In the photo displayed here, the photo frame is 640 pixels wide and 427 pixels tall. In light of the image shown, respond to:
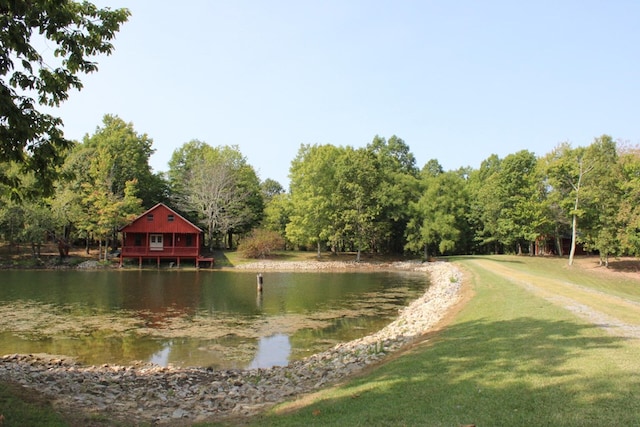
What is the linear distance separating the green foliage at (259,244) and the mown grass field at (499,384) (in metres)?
39.1

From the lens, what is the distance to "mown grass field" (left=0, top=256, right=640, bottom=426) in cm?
575

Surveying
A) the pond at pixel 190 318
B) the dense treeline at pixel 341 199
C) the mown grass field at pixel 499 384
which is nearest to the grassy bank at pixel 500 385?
the mown grass field at pixel 499 384

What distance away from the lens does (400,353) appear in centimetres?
1127

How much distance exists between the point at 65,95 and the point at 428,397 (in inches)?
331

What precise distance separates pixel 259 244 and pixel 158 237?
11359 mm

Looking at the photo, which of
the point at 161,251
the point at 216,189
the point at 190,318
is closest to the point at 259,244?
the point at 216,189

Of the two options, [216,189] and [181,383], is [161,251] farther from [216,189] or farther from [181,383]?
[181,383]

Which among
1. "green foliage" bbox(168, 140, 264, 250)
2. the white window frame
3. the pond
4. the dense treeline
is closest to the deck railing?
the white window frame

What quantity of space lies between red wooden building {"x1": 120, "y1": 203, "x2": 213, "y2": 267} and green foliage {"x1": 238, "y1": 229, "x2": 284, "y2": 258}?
14.5 ft

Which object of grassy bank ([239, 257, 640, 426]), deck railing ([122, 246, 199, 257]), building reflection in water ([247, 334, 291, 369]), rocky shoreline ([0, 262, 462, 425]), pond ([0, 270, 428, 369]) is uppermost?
deck railing ([122, 246, 199, 257])

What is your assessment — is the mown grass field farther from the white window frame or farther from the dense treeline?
the white window frame

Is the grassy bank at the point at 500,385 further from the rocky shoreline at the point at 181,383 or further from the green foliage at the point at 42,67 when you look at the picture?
the green foliage at the point at 42,67

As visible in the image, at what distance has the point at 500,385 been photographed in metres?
6.92

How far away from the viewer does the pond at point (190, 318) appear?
1364 centimetres
